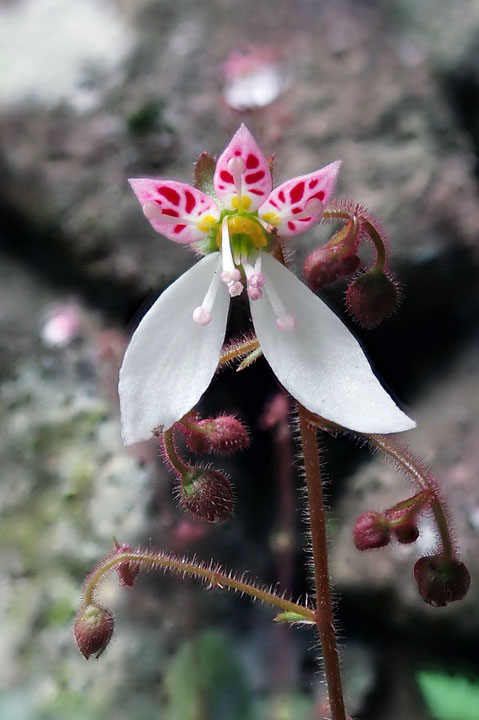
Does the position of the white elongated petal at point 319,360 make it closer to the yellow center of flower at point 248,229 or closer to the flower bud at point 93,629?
the yellow center of flower at point 248,229

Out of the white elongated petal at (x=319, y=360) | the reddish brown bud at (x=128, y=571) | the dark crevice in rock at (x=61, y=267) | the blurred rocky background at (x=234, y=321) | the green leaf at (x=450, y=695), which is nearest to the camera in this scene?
the white elongated petal at (x=319, y=360)

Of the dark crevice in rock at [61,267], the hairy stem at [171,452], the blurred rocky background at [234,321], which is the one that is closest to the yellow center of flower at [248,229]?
the hairy stem at [171,452]

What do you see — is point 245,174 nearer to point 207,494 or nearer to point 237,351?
point 237,351

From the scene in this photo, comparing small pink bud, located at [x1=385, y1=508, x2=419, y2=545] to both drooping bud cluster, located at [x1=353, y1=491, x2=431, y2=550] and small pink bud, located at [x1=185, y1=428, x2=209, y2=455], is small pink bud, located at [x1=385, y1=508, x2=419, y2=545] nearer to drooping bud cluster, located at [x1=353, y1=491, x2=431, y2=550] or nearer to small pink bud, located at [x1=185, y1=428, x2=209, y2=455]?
drooping bud cluster, located at [x1=353, y1=491, x2=431, y2=550]

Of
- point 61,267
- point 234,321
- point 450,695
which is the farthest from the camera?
point 61,267

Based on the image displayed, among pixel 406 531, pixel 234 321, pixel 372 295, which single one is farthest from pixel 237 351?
pixel 234 321

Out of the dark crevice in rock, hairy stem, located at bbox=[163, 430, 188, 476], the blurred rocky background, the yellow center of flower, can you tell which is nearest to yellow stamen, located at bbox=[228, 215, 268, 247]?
the yellow center of flower
